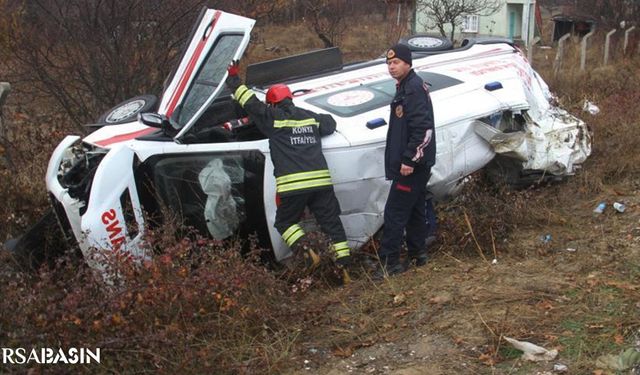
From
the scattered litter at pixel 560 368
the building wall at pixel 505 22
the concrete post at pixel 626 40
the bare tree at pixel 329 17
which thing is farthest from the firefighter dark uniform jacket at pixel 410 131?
the building wall at pixel 505 22

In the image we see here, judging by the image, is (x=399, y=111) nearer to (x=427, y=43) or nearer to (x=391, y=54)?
(x=391, y=54)

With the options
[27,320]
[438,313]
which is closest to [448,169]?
[438,313]

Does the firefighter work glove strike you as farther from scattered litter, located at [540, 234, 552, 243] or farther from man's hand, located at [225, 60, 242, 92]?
scattered litter, located at [540, 234, 552, 243]

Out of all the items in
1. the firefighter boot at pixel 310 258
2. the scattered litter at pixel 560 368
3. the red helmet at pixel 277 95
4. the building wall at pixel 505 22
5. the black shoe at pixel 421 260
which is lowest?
the building wall at pixel 505 22

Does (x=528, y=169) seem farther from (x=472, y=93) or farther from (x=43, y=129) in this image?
(x=43, y=129)

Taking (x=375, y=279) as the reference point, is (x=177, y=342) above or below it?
above

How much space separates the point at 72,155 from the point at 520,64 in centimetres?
426

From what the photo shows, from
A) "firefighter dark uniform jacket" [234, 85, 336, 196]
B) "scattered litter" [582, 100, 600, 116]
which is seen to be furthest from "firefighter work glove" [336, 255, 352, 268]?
"scattered litter" [582, 100, 600, 116]

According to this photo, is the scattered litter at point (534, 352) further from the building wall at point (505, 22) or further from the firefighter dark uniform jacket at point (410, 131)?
the building wall at point (505, 22)

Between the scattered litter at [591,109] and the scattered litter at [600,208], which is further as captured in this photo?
the scattered litter at [591,109]

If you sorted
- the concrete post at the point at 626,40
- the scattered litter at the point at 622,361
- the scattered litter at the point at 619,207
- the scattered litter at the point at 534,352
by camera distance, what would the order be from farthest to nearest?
the concrete post at the point at 626,40
the scattered litter at the point at 619,207
the scattered litter at the point at 534,352
the scattered litter at the point at 622,361

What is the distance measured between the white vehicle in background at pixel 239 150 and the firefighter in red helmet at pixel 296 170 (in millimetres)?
120

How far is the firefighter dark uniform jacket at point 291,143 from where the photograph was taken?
4906mm

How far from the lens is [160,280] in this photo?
389 cm
